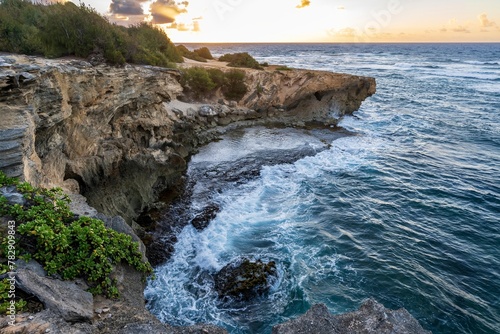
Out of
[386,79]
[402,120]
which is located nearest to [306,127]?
[402,120]

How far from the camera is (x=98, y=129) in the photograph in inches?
584

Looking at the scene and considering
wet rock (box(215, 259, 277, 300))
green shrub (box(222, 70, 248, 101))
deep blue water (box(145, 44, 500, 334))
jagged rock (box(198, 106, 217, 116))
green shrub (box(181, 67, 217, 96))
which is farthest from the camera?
green shrub (box(222, 70, 248, 101))

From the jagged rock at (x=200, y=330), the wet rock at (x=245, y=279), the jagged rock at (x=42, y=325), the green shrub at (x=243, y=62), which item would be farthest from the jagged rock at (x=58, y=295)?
the green shrub at (x=243, y=62)

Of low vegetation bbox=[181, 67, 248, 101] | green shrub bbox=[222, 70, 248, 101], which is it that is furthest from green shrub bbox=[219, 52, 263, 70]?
green shrub bbox=[222, 70, 248, 101]

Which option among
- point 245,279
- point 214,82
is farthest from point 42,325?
point 214,82

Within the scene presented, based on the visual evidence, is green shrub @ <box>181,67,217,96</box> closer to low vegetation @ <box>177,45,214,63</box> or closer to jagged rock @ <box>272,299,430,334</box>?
low vegetation @ <box>177,45,214,63</box>

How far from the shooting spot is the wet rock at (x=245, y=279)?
1116cm

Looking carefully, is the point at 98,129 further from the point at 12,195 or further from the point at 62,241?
the point at 62,241

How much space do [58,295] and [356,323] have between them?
5765 mm

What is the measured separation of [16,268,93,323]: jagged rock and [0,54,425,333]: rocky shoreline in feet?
0.06

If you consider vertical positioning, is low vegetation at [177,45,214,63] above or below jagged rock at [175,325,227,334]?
above

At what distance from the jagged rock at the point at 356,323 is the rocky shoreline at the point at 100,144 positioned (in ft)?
0.58

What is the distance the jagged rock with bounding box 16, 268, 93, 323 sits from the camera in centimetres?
562

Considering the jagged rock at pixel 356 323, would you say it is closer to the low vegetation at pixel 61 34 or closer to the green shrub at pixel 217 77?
the low vegetation at pixel 61 34
